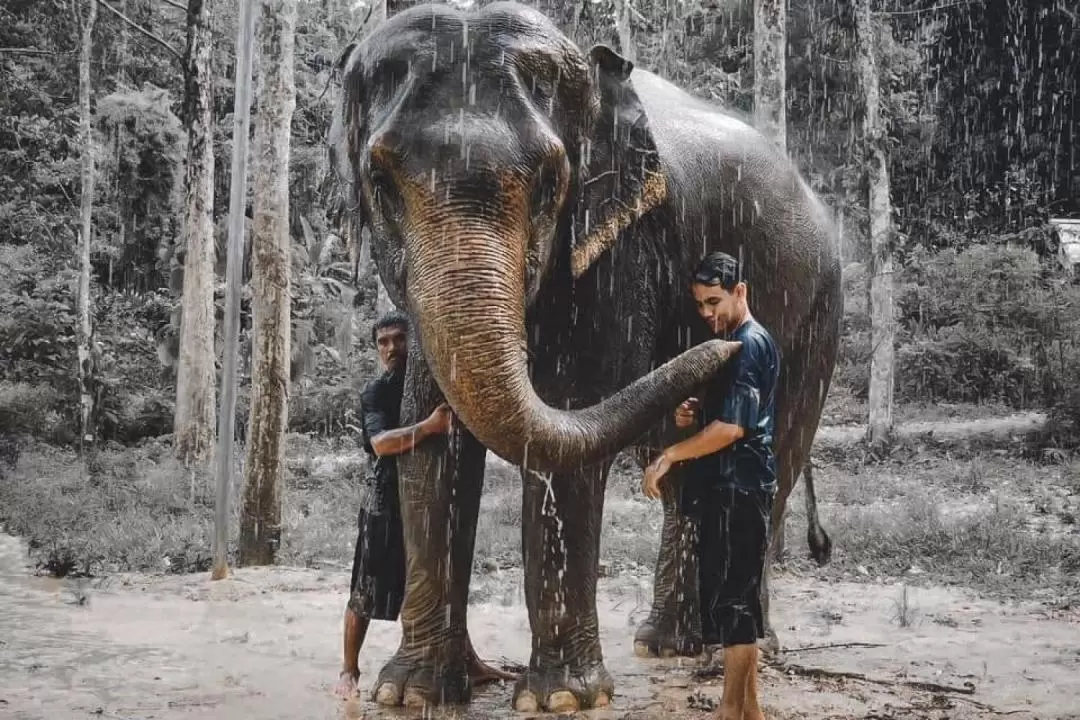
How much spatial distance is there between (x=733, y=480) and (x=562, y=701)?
1.23m

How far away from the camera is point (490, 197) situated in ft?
13.0

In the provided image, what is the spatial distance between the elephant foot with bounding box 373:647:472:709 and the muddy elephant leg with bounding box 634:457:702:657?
1487 mm

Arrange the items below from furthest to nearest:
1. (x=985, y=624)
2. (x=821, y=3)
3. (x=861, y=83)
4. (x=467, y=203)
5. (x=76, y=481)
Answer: (x=821, y=3)
(x=861, y=83)
(x=76, y=481)
(x=985, y=624)
(x=467, y=203)

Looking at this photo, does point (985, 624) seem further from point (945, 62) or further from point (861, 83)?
point (945, 62)

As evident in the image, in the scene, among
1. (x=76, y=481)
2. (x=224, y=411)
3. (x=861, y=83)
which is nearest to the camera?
(x=224, y=411)

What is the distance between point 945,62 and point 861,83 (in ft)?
18.1

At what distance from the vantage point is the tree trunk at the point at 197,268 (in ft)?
47.7

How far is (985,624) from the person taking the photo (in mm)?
6676

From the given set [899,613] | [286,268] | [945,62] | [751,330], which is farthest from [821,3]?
[751,330]

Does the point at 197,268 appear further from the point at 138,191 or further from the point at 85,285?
the point at 138,191

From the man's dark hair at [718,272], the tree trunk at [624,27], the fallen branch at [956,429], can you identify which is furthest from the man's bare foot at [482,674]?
the tree trunk at [624,27]

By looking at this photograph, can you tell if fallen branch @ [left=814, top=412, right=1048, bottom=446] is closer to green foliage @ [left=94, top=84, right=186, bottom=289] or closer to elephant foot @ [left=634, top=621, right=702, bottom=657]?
elephant foot @ [left=634, top=621, right=702, bottom=657]

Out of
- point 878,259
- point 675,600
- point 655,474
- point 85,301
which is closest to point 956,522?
point 675,600

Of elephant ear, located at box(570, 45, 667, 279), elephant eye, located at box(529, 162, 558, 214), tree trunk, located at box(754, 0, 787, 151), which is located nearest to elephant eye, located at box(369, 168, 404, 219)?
elephant eye, located at box(529, 162, 558, 214)
